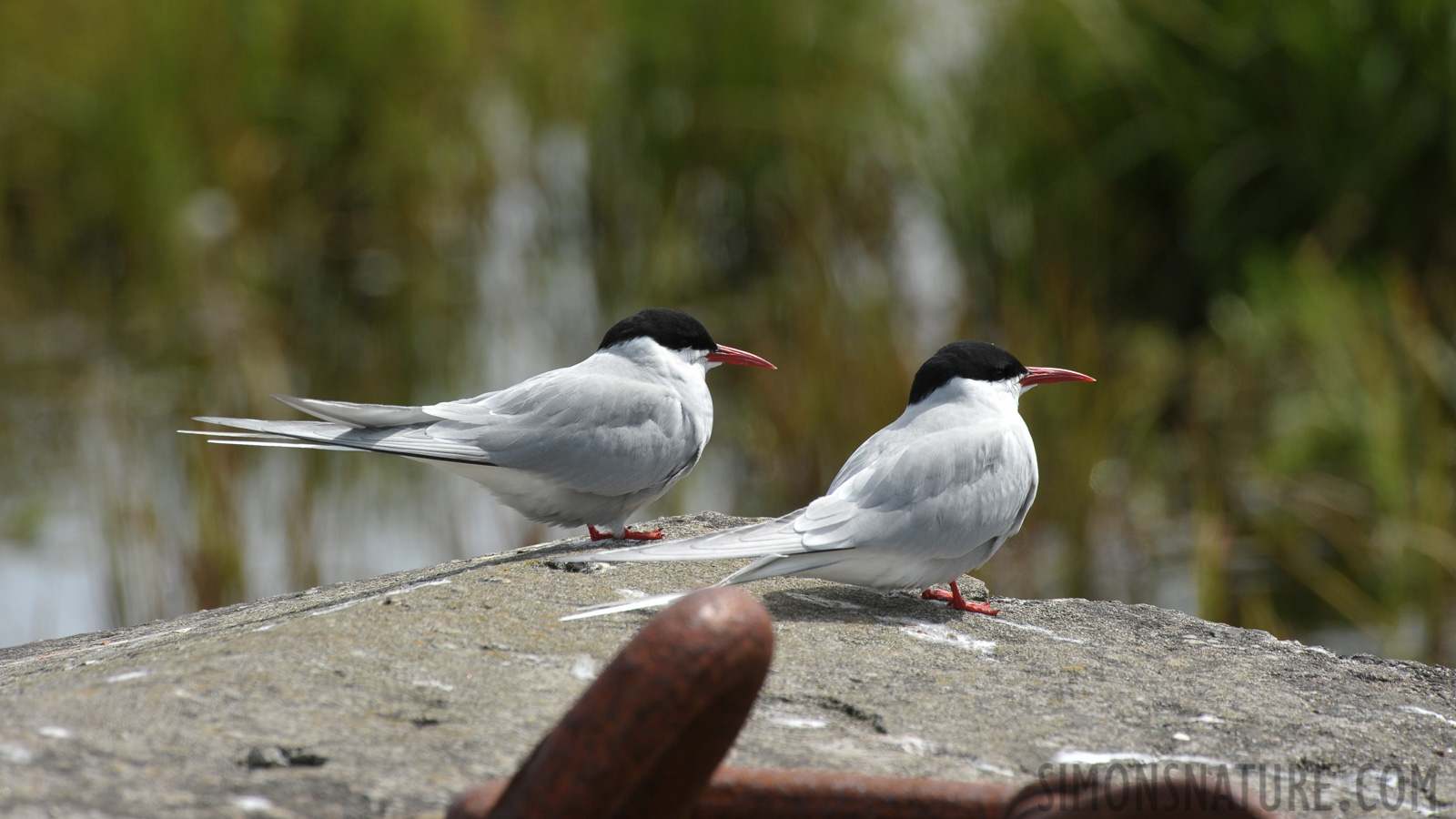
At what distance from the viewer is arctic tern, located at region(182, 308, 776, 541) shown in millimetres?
3072

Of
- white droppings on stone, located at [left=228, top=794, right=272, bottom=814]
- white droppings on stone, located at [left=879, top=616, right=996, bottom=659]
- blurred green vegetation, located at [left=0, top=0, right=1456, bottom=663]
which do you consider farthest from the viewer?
blurred green vegetation, located at [left=0, top=0, right=1456, bottom=663]

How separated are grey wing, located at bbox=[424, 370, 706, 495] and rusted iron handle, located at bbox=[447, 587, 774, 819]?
6.31ft

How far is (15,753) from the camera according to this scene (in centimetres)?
156

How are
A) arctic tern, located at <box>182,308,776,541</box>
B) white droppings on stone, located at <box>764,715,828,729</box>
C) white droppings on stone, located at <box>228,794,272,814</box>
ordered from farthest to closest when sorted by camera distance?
arctic tern, located at <box>182,308,776,541</box> < white droppings on stone, located at <box>764,715,828,729</box> < white droppings on stone, located at <box>228,794,272,814</box>

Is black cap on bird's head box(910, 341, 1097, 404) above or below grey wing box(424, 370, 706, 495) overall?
above

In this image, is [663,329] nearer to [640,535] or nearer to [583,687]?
[640,535]

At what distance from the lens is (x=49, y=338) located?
7785 millimetres

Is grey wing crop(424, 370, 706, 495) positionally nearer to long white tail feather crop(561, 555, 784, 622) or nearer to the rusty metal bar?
long white tail feather crop(561, 555, 784, 622)

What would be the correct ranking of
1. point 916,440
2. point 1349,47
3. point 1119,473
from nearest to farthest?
point 916,440
point 1119,473
point 1349,47

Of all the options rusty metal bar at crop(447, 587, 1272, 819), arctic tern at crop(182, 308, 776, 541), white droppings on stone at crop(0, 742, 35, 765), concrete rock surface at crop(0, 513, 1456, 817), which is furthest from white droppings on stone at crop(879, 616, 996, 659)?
white droppings on stone at crop(0, 742, 35, 765)

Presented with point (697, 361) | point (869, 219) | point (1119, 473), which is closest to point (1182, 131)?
point (869, 219)

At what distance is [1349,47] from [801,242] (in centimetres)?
300

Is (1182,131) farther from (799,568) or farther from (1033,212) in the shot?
(799,568)
